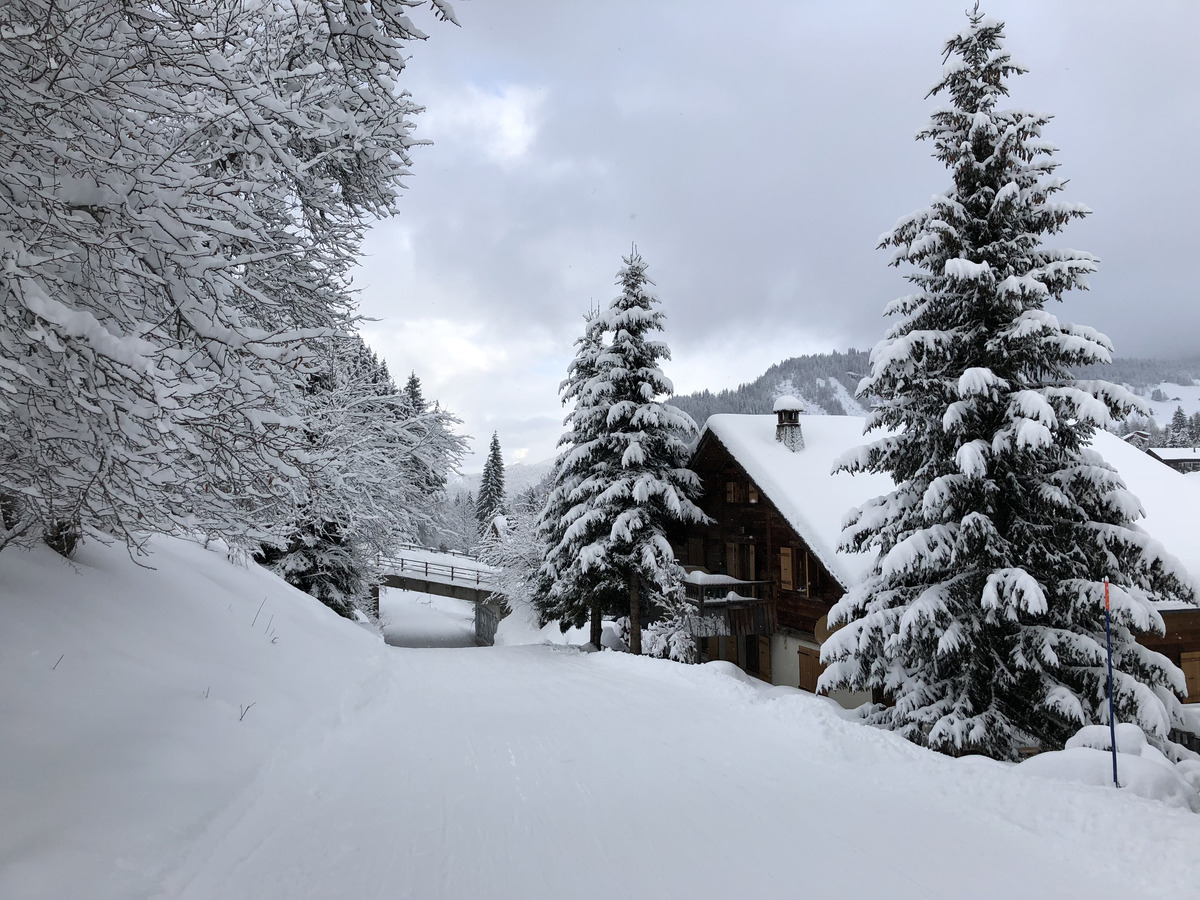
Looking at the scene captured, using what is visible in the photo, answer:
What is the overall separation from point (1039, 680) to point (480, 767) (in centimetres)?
799

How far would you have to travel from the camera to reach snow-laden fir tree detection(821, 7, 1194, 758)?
9.29 m

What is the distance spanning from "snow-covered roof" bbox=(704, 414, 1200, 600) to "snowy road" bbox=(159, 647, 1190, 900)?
9335mm

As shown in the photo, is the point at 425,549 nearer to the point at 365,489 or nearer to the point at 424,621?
the point at 424,621

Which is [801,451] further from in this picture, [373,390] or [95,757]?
[95,757]

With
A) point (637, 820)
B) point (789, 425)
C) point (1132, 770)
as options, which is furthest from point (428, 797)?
point (789, 425)

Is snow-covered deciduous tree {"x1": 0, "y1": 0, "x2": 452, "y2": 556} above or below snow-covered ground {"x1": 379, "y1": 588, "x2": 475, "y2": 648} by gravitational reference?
above

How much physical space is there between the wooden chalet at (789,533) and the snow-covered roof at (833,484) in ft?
0.12

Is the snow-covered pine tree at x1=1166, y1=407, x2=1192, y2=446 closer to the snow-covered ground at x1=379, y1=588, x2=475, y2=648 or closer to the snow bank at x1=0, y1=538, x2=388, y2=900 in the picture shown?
the snow-covered ground at x1=379, y1=588, x2=475, y2=648

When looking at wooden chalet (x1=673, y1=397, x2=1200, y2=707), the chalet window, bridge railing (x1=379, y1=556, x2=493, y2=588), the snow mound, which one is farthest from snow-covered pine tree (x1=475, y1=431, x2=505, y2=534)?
the snow mound

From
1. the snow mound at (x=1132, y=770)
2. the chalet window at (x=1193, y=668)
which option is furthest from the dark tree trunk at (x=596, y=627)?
the chalet window at (x=1193, y=668)

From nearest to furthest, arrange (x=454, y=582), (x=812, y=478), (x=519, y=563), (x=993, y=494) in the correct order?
1. (x=993, y=494)
2. (x=812, y=478)
3. (x=519, y=563)
4. (x=454, y=582)

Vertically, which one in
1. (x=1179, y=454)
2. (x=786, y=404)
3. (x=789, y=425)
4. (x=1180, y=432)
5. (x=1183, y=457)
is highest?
(x=1180, y=432)

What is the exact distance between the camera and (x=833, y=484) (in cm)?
2016

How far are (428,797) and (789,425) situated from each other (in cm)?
1900
